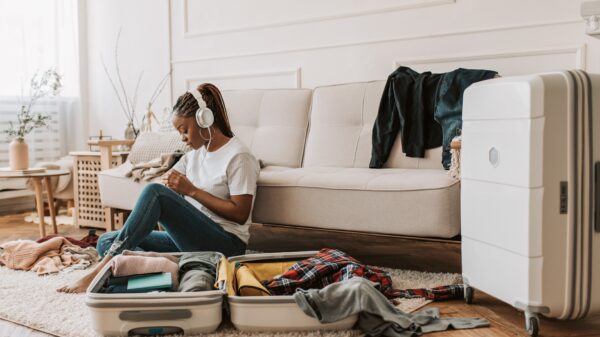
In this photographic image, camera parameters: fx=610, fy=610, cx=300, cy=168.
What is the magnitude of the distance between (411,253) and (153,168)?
1.41 metres

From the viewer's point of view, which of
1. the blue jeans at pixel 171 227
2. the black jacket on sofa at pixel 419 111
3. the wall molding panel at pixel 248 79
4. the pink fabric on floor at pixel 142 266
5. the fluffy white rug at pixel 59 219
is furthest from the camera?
the fluffy white rug at pixel 59 219

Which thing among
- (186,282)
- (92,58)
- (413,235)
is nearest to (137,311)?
(186,282)

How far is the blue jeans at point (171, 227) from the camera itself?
2.25 m

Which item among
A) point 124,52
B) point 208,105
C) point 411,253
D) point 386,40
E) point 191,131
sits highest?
point 124,52

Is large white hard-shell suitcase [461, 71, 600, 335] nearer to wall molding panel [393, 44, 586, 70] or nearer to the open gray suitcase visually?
the open gray suitcase

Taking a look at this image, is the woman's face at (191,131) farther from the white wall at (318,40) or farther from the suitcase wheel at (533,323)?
the white wall at (318,40)

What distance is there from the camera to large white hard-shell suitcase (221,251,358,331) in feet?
Answer: 5.89

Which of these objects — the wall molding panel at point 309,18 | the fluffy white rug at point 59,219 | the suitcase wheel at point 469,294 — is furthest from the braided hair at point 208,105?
the fluffy white rug at point 59,219

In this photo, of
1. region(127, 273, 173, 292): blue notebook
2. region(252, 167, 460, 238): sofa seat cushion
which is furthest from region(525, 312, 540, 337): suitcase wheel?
region(127, 273, 173, 292): blue notebook

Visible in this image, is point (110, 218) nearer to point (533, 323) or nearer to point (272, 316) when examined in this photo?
point (272, 316)

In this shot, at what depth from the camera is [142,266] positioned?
6.73 ft

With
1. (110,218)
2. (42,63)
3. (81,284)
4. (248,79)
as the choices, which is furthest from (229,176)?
(42,63)

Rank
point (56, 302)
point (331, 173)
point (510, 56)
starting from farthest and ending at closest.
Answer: point (510, 56) → point (331, 173) → point (56, 302)

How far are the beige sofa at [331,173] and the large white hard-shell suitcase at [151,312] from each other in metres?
0.87
